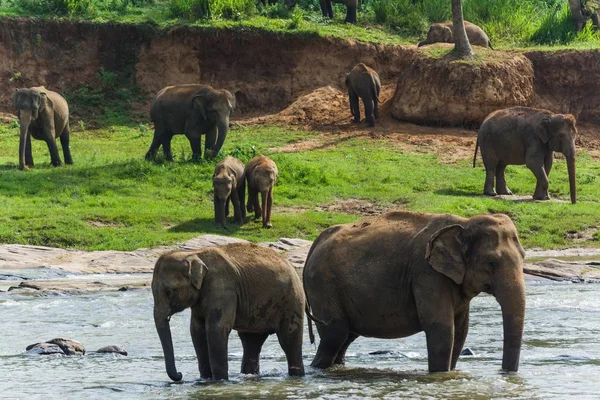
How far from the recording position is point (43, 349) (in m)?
15.6

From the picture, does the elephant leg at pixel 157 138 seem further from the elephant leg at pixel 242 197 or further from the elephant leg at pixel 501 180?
the elephant leg at pixel 501 180

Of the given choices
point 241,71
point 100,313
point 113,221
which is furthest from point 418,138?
point 100,313

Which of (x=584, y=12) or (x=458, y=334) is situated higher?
(x=584, y=12)

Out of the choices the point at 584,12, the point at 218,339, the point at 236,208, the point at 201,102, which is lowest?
the point at 236,208

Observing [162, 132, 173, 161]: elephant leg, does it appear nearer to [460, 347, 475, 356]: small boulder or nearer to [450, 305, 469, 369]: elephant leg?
[460, 347, 475, 356]: small boulder

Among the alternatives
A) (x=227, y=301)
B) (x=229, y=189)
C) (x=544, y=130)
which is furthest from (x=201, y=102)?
(x=227, y=301)

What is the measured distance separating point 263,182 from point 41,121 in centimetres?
694

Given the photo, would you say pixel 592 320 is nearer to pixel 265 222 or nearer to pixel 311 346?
pixel 311 346

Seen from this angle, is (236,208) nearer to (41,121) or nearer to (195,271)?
(41,121)

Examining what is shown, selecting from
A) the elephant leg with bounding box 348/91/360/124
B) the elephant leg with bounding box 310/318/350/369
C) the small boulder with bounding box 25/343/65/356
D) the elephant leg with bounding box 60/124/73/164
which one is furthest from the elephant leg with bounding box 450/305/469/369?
the elephant leg with bounding box 348/91/360/124

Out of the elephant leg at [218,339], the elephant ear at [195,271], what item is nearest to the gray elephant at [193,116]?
the elephant leg at [218,339]

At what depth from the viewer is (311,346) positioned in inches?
651

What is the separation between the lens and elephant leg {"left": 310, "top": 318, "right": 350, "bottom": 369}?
14.0m

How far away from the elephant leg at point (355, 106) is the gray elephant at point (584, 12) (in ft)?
27.3
